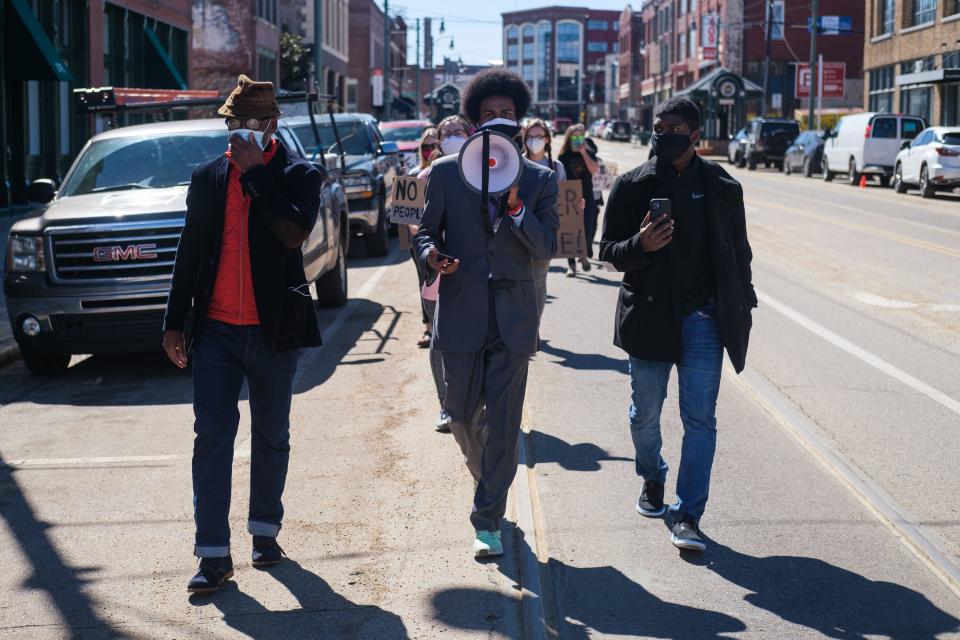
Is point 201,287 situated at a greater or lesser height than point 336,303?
greater

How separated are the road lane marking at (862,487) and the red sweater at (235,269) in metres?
2.96

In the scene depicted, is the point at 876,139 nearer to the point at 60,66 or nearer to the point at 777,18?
the point at 60,66

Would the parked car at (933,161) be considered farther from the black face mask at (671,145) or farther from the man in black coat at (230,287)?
the man in black coat at (230,287)

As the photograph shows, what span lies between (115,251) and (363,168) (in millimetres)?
9350

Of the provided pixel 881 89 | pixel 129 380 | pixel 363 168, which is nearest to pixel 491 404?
pixel 129 380

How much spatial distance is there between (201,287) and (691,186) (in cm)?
208

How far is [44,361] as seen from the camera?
1017 cm

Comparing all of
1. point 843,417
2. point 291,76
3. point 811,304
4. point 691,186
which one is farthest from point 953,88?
point 691,186

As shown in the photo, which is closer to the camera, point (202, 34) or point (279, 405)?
point (279, 405)

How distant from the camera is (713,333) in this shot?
18.1 ft

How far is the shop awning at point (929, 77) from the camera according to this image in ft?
138

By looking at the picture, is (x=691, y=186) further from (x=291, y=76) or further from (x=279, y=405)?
(x=291, y=76)

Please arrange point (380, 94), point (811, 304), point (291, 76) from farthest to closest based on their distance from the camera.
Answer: point (380, 94)
point (291, 76)
point (811, 304)

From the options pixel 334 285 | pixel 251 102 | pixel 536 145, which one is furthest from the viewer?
pixel 334 285
